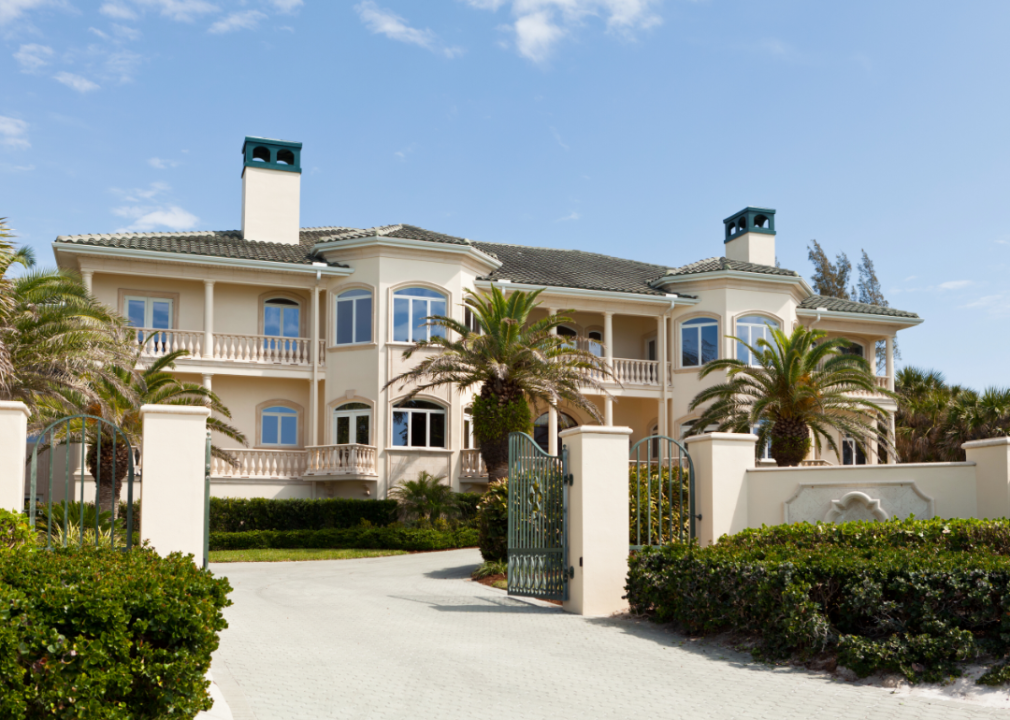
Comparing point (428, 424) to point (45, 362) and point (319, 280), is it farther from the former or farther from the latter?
point (45, 362)

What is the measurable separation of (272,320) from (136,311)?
386 centimetres

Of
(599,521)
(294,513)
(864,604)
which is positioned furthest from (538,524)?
(294,513)

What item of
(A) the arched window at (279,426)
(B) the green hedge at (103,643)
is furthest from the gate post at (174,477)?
(A) the arched window at (279,426)

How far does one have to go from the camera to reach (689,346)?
32.0 meters

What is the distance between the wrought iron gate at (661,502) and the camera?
1177 cm

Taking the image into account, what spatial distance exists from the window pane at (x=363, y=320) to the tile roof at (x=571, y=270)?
394cm

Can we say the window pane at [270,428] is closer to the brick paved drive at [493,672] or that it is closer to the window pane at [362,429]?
the window pane at [362,429]

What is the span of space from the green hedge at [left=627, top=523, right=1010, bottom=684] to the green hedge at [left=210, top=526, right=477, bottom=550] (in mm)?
13188

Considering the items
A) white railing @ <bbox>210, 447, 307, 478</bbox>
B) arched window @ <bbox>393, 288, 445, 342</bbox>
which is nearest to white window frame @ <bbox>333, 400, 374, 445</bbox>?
white railing @ <bbox>210, 447, 307, 478</bbox>

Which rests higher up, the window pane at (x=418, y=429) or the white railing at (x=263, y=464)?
the window pane at (x=418, y=429)

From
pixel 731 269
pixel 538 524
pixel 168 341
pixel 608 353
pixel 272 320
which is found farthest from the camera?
pixel 731 269

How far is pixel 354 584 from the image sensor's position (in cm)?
1498

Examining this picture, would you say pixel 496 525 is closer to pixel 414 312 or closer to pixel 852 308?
pixel 414 312

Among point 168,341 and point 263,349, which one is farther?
point 263,349
